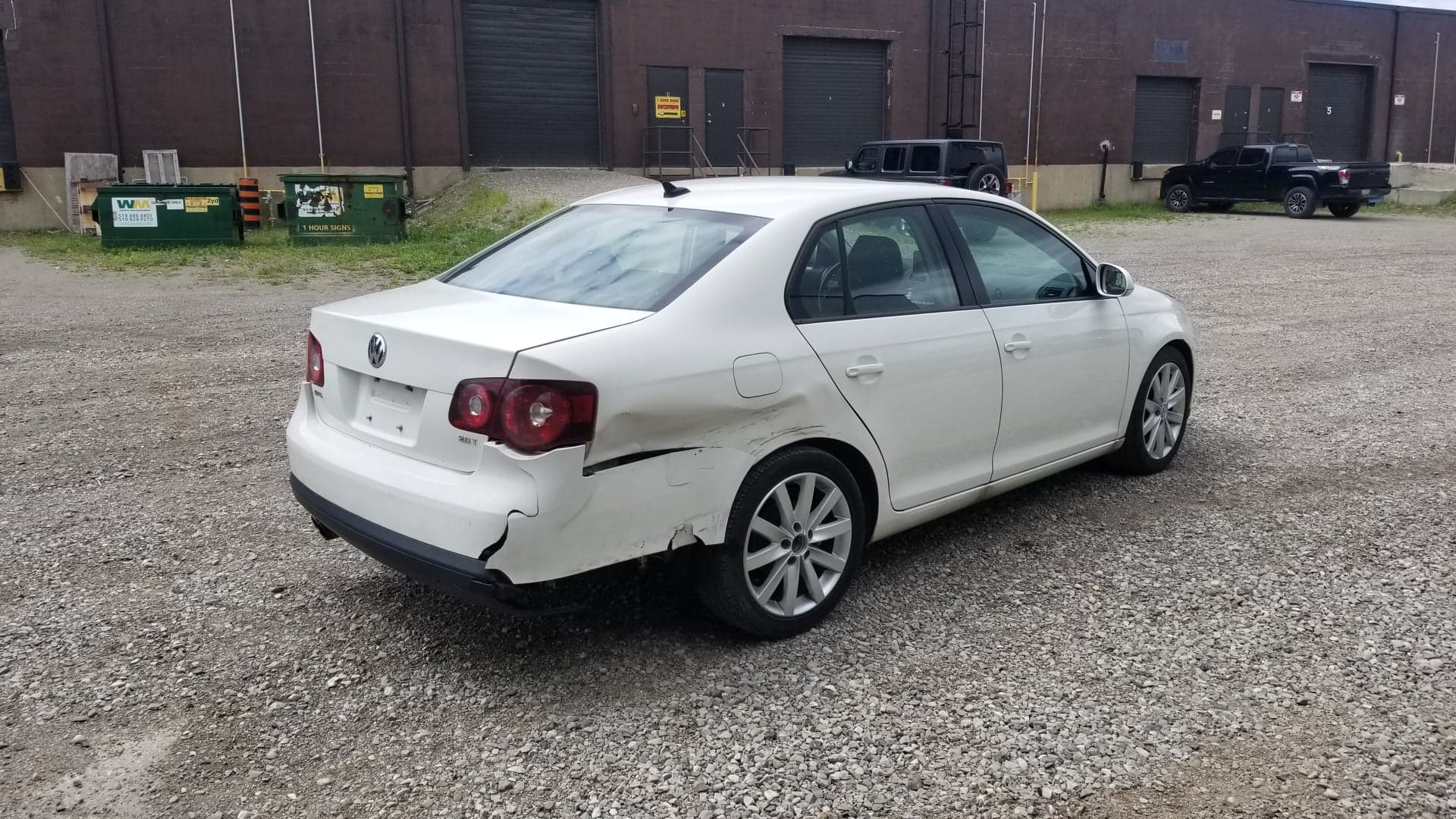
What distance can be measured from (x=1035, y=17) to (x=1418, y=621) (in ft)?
102

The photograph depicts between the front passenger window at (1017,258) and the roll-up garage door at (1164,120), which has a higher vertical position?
the roll-up garage door at (1164,120)

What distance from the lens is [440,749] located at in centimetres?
334

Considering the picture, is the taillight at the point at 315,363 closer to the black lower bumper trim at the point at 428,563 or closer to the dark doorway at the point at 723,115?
the black lower bumper trim at the point at 428,563

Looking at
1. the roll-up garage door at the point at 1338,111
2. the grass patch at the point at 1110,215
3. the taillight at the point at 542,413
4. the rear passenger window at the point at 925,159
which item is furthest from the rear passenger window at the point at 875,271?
the roll-up garage door at the point at 1338,111

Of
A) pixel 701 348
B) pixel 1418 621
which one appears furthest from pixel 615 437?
pixel 1418 621

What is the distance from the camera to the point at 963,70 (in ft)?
102

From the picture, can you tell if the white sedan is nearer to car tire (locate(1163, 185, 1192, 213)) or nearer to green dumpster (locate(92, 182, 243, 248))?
green dumpster (locate(92, 182, 243, 248))

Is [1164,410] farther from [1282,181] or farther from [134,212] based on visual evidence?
[1282,181]

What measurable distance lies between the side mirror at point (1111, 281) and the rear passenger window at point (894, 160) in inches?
724

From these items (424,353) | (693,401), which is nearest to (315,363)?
(424,353)

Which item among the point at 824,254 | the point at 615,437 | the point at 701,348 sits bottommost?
the point at 615,437

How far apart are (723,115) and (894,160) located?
6733mm

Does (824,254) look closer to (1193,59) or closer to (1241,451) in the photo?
(1241,451)

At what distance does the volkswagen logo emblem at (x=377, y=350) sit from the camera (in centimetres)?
378
